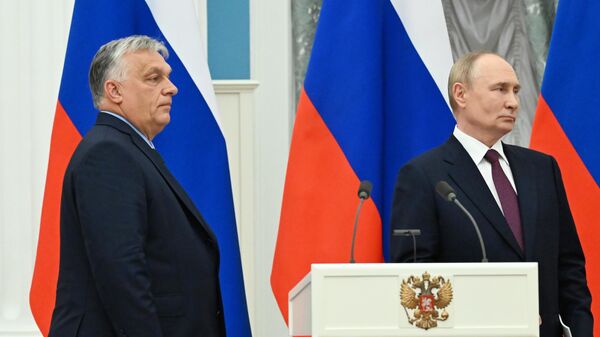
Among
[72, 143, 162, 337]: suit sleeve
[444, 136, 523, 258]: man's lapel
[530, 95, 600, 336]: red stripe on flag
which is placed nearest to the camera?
[72, 143, 162, 337]: suit sleeve

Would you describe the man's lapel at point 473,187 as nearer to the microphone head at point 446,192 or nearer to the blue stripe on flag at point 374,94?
A: the microphone head at point 446,192

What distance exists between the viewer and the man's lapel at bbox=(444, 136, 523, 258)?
3.01 meters

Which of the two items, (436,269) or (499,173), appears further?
(499,173)

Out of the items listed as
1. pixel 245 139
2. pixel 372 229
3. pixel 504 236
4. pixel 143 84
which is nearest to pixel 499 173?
pixel 504 236

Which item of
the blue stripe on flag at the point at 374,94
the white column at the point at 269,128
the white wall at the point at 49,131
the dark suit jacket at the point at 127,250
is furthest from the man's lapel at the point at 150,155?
the white column at the point at 269,128

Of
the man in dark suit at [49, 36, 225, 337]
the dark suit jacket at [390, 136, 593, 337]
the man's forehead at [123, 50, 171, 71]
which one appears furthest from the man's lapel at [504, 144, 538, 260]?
the man's forehead at [123, 50, 171, 71]

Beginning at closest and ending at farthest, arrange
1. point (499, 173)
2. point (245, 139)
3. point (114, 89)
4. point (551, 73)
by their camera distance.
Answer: point (114, 89)
point (499, 173)
point (551, 73)
point (245, 139)

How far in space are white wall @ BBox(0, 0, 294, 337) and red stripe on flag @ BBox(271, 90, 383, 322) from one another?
74cm

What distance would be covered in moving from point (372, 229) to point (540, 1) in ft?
5.29

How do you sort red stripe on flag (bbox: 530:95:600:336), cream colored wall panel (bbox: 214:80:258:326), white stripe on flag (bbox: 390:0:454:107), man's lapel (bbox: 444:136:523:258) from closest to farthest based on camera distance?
man's lapel (bbox: 444:136:523:258) < red stripe on flag (bbox: 530:95:600:336) < white stripe on flag (bbox: 390:0:454:107) < cream colored wall panel (bbox: 214:80:258:326)

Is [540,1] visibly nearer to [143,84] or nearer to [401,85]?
[401,85]

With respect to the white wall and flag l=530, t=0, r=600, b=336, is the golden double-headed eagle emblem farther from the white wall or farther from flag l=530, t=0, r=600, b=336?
the white wall

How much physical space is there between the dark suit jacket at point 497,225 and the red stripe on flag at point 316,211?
71 cm

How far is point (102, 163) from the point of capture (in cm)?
264
